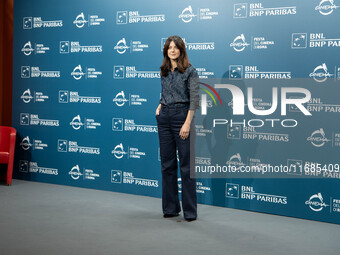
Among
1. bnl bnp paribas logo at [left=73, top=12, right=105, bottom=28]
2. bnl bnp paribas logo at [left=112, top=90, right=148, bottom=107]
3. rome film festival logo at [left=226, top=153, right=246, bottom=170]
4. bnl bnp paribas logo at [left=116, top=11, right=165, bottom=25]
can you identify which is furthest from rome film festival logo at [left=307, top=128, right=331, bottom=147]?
bnl bnp paribas logo at [left=73, top=12, right=105, bottom=28]

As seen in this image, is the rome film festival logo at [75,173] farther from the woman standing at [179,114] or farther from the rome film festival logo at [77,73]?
the woman standing at [179,114]

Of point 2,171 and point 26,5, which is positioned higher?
point 26,5

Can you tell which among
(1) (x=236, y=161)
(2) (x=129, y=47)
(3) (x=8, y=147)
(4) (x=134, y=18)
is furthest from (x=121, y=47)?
(3) (x=8, y=147)

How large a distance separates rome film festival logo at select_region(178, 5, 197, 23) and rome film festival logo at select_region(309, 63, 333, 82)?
4.81 ft

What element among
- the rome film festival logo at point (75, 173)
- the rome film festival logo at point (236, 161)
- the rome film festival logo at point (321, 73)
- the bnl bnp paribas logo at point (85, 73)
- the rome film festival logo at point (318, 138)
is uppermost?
the bnl bnp paribas logo at point (85, 73)

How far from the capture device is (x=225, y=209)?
5.18m

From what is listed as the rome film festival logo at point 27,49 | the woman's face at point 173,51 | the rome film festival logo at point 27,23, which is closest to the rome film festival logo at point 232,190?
the woman's face at point 173,51

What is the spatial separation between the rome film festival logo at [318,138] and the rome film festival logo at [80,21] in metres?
3.08

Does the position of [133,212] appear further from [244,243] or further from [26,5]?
[26,5]

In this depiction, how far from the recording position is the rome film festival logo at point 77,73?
6.17m

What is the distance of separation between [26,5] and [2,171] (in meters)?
2.22

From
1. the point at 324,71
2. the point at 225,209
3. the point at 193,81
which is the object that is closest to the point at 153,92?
the point at 193,81

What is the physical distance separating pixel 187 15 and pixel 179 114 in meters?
1.37

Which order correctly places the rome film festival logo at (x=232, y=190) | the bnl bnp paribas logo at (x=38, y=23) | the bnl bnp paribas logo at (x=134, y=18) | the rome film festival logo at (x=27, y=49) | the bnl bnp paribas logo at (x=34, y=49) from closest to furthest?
the rome film festival logo at (x=232, y=190)
the bnl bnp paribas logo at (x=134, y=18)
the bnl bnp paribas logo at (x=38, y=23)
the bnl bnp paribas logo at (x=34, y=49)
the rome film festival logo at (x=27, y=49)
